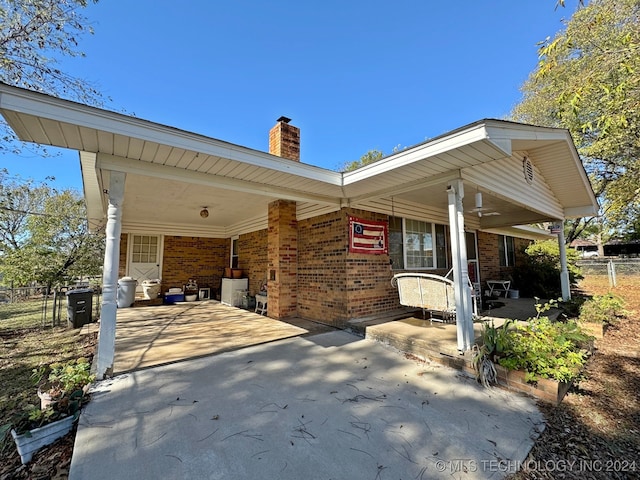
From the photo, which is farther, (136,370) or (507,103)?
(507,103)

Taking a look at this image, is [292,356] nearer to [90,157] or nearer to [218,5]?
[90,157]

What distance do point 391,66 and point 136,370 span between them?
957 centimetres

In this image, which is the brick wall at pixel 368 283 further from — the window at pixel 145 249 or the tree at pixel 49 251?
the window at pixel 145 249

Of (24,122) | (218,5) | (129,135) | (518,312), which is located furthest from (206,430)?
(218,5)

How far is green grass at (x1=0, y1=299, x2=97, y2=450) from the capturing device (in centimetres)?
306

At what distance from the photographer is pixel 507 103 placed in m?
16.5

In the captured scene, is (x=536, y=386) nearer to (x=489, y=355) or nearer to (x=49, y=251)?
(x=489, y=355)

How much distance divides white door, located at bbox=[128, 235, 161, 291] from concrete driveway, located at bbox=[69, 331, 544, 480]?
7.06 metres

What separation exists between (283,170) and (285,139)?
2.30 m

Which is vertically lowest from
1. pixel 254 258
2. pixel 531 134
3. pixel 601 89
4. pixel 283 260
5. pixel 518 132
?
pixel 283 260

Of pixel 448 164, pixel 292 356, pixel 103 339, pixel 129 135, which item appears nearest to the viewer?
pixel 129 135

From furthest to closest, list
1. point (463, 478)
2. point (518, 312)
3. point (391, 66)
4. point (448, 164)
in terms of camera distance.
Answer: point (391, 66) → point (518, 312) → point (448, 164) → point (463, 478)

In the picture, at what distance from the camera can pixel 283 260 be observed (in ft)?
20.5

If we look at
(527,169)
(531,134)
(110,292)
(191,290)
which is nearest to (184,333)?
(110,292)
